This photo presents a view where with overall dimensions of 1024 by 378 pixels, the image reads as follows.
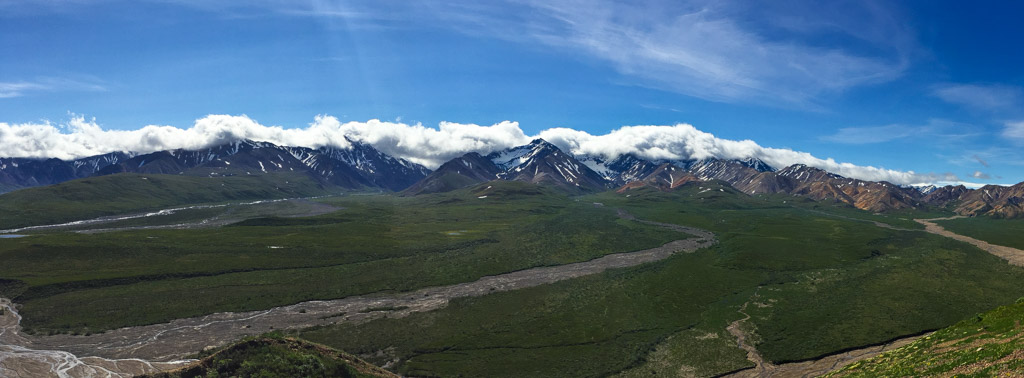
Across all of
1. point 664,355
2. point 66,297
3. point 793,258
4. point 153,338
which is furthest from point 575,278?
point 66,297

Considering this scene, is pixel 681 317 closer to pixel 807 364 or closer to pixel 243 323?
pixel 807 364

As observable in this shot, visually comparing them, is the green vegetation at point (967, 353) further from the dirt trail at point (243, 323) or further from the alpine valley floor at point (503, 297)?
the dirt trail at point (243, 323)

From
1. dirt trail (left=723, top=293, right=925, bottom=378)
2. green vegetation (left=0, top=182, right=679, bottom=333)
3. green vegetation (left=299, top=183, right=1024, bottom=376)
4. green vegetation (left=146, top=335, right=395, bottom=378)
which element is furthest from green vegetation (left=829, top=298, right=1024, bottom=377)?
green vegetation (left=0, top=182, right=679, bottom=333)

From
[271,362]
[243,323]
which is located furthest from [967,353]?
[243,323]

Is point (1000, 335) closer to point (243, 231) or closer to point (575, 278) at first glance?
point (575, 278)

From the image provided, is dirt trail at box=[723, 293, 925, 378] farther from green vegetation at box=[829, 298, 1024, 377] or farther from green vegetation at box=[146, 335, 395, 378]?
green vegetation at box=[146, 335, 395, 378]

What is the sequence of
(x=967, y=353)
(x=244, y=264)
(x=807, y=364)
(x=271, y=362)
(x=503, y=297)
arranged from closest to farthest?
(x=967, y=353) → (x=271, y=362) → (x=807, y=364) → (x=503, y=297) → (x=244, y=264)
